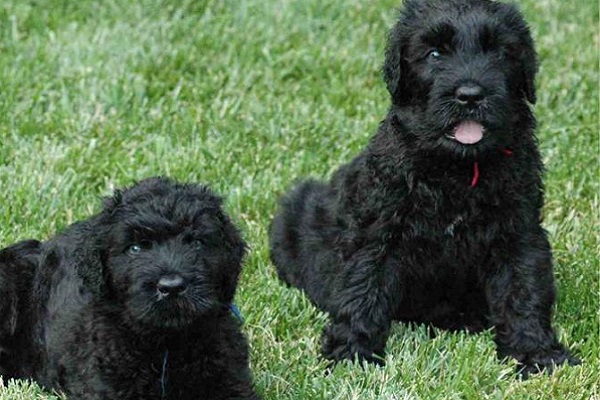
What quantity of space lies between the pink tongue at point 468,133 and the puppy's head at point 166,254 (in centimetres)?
117

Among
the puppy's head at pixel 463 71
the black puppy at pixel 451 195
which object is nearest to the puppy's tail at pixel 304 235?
the black puppy at pixel 451 195

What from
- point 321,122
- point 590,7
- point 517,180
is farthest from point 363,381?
point 590,7

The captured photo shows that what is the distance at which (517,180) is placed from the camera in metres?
6.24

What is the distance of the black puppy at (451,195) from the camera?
5.98 meters

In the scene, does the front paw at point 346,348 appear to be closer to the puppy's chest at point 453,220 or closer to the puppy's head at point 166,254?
the puppy's chest at point 453,220

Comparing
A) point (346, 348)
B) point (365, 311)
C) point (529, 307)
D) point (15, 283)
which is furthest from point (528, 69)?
point (15, 283)

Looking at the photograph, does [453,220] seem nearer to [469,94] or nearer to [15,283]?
[469,94]

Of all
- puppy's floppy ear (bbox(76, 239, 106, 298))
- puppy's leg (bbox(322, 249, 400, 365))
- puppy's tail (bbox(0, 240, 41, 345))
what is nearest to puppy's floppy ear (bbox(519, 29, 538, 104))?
puppy's leg (bbox(322, 249, 400, 365))

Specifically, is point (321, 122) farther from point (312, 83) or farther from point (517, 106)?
point (517, 106)

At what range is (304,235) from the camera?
7199 millimetres

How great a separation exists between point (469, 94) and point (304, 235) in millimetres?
1680

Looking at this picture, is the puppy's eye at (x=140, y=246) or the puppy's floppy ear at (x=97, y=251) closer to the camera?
the puppy's eye at (x=140, y=246)

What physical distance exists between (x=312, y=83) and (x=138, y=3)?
1802 millimetres

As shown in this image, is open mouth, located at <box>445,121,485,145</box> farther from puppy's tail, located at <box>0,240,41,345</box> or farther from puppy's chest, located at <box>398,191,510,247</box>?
puppy's tail, located at <box>0,240,41,345</box>
